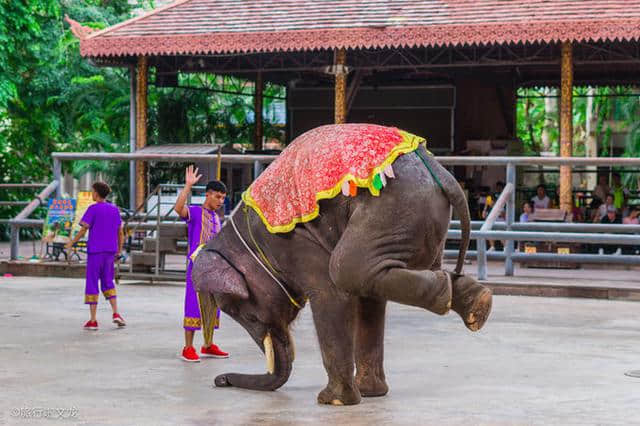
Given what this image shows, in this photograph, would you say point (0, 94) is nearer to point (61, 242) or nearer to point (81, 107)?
point (81, 107)

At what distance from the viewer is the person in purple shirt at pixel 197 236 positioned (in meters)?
8.81

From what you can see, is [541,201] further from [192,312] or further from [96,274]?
[192,312]

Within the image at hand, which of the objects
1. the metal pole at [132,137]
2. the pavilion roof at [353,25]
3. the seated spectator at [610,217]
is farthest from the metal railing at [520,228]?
the metal pole at [132,137]

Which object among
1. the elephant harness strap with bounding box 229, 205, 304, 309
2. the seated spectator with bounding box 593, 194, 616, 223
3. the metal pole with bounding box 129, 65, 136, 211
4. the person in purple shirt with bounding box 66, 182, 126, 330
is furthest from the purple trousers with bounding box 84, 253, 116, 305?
the seated spectator with bounding box 593, 194, 616, 223

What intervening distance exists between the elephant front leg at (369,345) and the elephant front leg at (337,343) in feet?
1.18

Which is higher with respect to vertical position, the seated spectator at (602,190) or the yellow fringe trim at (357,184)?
the yellow fringe trim at (357,184)

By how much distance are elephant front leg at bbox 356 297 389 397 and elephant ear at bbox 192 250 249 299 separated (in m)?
0.79

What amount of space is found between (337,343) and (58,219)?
960 cm

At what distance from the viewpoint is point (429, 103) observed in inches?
1020

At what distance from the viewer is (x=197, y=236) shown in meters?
9.01

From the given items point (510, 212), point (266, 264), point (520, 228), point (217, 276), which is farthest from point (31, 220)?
point (266, 264)

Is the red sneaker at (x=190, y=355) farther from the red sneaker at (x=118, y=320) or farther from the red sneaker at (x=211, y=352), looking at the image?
the red sneaker at (x=118, y=320)

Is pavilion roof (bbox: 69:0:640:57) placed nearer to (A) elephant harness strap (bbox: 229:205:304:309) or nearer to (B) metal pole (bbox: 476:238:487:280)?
(B) metal pole (bbox: 476:238:487:280)

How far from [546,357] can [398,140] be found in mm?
3009
